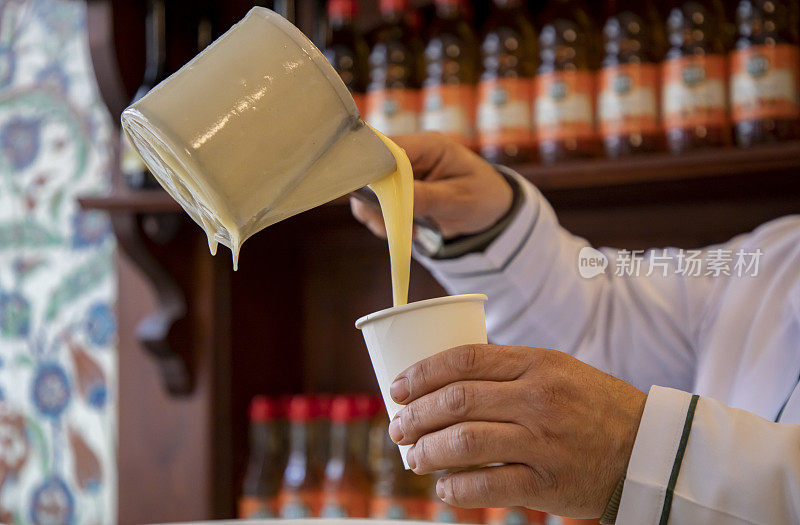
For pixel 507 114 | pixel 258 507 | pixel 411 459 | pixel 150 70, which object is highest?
pixel 150 70

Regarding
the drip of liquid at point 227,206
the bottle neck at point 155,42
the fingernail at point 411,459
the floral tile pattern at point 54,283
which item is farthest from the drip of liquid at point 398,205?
the floral tile pattern at point 54,283

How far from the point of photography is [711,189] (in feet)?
3.20

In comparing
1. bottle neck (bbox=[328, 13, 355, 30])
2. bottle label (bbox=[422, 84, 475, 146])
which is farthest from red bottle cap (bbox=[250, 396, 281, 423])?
bottle neck (bbox=[328, 13, 355, 30])

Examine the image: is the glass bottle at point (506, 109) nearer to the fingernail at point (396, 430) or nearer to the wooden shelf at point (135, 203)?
the wooden shelf at point (135, 203)

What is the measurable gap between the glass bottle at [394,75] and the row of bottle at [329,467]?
1.32 feet

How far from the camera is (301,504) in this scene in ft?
3.89

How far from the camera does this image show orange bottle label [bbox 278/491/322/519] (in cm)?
118

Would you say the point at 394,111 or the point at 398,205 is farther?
the point at 394,111

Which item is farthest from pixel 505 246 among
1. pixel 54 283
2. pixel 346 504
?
pixel 54 283

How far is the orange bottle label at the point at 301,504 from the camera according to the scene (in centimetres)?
118

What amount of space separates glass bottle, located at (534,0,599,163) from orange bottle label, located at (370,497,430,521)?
50 centimetres

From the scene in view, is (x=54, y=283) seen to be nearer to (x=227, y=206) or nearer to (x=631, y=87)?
(x=631, y=87)

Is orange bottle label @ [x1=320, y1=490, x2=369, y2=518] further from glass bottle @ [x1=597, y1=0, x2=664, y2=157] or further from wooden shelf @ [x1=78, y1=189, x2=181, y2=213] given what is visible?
glass bottle @ [x1=597, y1=0, x2=664, y2=157]

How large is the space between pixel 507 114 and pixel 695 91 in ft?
0.76
